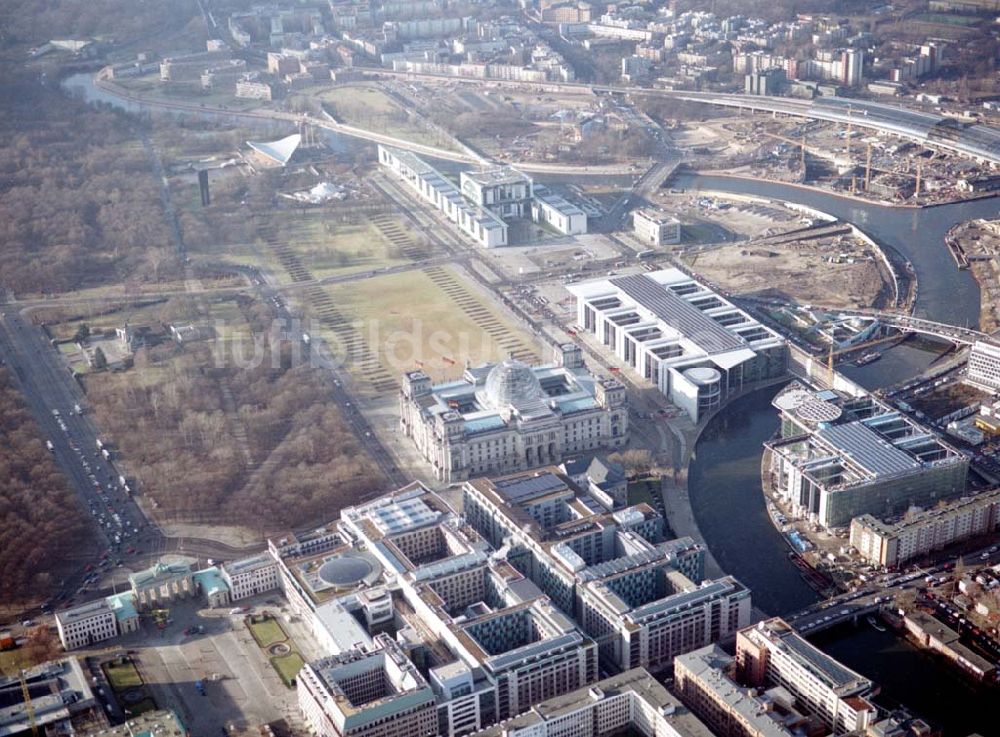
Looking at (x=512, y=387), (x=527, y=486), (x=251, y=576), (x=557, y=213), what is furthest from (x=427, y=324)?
(x=251, y=576)

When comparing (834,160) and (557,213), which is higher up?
(557,213)

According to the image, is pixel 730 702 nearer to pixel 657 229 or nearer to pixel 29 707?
pixel 29 707

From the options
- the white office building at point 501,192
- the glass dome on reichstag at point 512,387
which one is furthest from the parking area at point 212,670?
the white office building at point 501,192

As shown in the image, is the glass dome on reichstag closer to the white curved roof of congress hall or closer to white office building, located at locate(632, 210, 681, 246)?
white office building, located at locate(632, 210, 681, 246)

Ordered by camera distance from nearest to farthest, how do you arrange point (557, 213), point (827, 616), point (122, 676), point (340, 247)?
point (122, 676), point (827, 616), point (340, 247), point (557, 213)

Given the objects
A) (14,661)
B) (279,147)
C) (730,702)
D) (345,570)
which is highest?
(279,147)

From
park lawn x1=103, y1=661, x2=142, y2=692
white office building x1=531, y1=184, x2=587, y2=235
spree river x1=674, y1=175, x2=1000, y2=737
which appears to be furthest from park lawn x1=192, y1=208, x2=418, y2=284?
park lawn x1=103, y1=661, x2=142, y2=692
